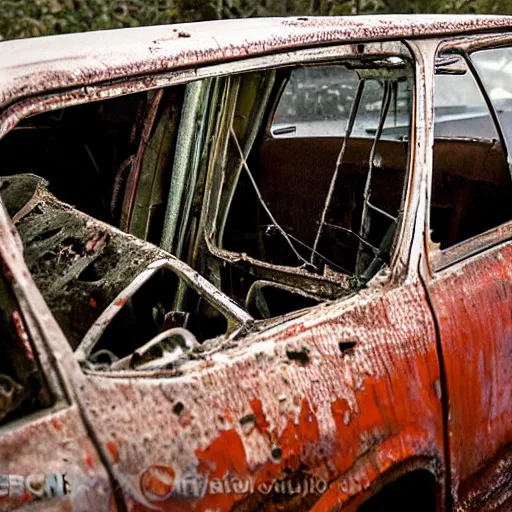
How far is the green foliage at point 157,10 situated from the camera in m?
7.34

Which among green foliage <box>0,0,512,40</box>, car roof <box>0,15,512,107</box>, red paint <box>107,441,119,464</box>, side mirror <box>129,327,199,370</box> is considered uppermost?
green foliage <box>0,0,512,40</box>

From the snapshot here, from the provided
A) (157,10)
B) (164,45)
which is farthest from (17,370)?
(157,10)

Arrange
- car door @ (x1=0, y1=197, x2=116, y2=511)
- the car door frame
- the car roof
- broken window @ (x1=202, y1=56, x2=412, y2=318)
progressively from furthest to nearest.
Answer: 1. broken window @ (x1=202, y1=56, x2=412, y2=318)
2. the car door frame
3. the car roof
4. car door @ (x1=0, y1=197, x2=116, y2=511)

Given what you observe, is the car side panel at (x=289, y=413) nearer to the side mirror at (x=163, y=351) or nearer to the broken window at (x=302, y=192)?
the side mirror at (x=163, y=351)

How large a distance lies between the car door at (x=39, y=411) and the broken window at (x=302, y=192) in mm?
918

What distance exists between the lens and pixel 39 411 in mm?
1297

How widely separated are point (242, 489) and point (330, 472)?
0.87ft

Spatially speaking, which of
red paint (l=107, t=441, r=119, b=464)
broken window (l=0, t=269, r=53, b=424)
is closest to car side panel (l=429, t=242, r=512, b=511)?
red paint (l=107, t=441, r=119, b=464)

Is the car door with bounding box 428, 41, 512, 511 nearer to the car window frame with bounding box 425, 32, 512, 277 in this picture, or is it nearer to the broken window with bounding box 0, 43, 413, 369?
the car window frame with bounding box 425, 32, 512, 277

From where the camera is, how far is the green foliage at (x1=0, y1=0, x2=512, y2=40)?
7336 millimetres

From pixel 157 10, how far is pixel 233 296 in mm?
6163

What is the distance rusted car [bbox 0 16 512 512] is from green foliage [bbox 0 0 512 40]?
16.0 feet

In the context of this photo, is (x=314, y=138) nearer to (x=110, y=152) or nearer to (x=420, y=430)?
(x=110, y=152)

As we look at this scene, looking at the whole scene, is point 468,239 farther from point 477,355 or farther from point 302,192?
point 302,192
